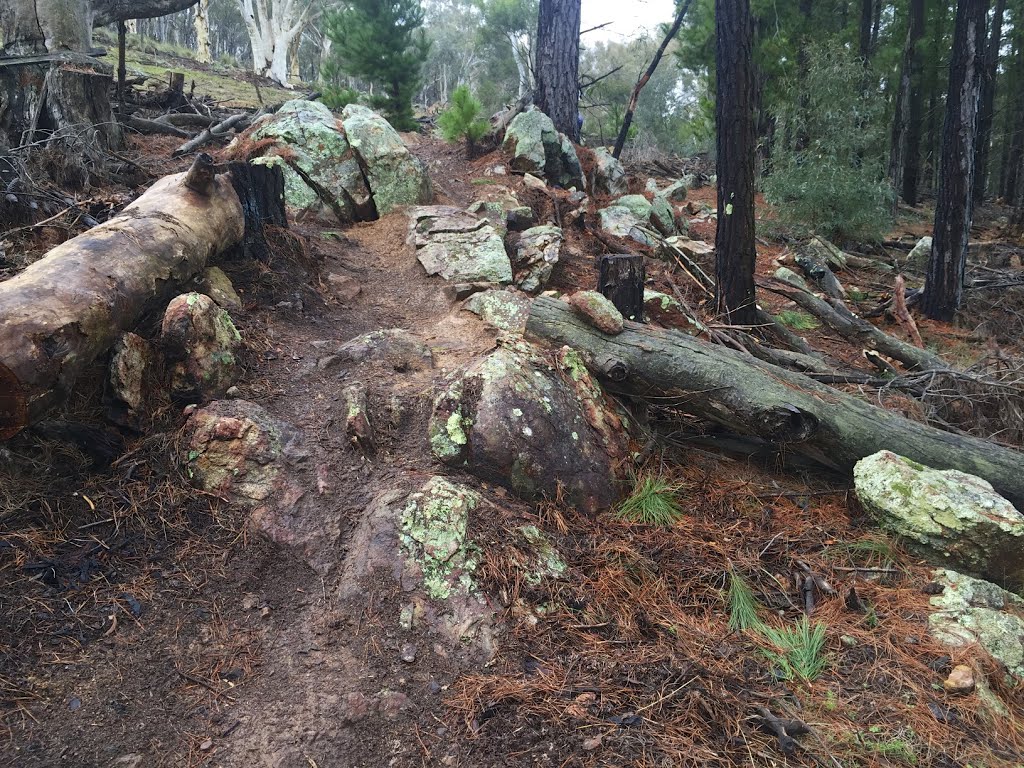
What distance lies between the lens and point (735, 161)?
19.3ft

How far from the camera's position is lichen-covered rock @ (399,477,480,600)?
9.46 feet

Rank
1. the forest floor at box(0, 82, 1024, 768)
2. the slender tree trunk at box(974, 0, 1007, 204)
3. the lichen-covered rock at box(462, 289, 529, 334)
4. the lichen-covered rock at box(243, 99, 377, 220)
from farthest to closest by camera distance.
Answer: the slender tree trunk at box(974, 0, 1007, 204), the lichen-covered rock at box(243, 99, 377, 220), the lichen-covered rock at box(462, 289, 529, 334), the forest floor at box(0, 82, 1024, 768)

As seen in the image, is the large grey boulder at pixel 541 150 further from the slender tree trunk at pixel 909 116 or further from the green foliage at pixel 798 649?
the slender tree trunk at pixel 909 116

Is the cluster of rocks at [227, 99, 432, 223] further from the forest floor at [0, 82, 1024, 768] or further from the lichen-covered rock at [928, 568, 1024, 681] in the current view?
the lichen-covered rock at [928, 568, 1024, 681]

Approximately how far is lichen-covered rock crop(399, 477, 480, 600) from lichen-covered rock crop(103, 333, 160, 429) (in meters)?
1.64

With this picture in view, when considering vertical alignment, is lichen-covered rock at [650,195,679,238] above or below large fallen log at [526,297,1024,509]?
above

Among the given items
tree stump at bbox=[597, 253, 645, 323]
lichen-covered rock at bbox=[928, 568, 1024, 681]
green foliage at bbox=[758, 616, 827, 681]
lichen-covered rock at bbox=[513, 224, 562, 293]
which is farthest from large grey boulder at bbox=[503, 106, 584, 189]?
green foliage at bbox=[758, 616, 827, 681]

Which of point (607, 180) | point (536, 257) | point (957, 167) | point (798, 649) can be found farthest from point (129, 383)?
point (957, 167)

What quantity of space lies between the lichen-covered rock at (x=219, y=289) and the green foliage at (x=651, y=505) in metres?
3.18

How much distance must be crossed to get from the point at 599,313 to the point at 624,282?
579mm

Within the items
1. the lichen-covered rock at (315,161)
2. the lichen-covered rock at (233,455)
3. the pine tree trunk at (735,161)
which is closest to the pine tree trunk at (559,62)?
the lichen-covered rock at (315,161)

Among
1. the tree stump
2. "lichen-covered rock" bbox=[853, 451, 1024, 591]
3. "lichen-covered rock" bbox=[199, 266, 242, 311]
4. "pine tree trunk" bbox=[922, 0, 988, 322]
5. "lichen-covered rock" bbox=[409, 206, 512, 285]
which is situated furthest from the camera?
"pine tree trunk" bbox=[922, 0, 988, 322]

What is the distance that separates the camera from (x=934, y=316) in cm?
861

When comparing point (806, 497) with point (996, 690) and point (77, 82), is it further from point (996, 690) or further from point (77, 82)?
point (77, 82)
